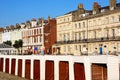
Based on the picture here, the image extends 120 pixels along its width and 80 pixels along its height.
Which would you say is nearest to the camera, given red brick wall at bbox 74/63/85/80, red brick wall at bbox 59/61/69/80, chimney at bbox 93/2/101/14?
red brick wall at bbox 74/63/85/80

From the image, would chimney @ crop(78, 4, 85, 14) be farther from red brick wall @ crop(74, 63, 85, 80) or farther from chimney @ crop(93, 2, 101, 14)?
red brick wall @ crop(74, 63, 85, 80)

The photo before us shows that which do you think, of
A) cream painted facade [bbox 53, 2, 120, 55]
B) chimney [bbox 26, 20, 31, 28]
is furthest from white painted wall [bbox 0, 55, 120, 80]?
chimney [bbox 26, 20, 31, 28]

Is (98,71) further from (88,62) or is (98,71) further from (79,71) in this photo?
(79,71)

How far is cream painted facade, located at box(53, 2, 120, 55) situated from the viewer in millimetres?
48531

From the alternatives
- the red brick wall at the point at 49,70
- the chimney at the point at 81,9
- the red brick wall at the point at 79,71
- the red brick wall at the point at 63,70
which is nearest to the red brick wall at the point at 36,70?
the red brick wall at the point at 49,70

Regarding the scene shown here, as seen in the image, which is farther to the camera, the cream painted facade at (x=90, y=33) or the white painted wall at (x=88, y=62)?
the cream painted facade at (x=90, y=33)

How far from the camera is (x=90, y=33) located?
54.9 metres

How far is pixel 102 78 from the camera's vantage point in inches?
1014

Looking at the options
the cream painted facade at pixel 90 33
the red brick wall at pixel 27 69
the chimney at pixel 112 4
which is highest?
the chimney at pixel 112 4

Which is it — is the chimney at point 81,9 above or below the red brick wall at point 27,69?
above

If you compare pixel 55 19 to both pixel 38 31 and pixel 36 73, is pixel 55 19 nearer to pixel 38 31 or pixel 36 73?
pixel 38 31

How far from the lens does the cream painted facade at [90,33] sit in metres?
48.5

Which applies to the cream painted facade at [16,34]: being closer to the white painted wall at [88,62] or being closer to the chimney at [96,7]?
the chimney at [96,7]

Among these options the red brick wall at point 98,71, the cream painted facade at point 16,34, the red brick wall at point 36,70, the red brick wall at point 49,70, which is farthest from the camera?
the cream painted facade at point 16,34
